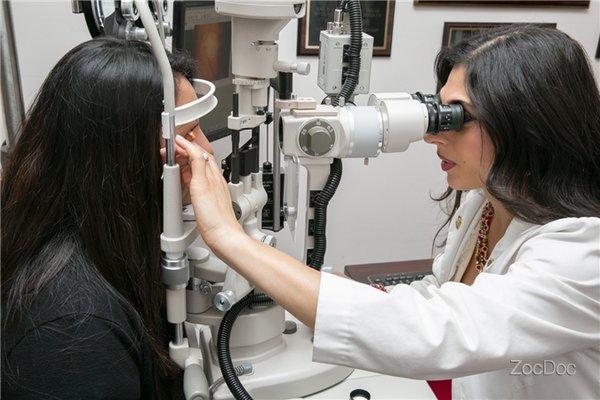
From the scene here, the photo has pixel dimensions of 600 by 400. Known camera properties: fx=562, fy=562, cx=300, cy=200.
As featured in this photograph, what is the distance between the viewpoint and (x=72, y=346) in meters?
0.87

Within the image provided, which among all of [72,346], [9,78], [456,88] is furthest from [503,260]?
[9,78]

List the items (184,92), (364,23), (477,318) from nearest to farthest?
(477,318)
(184,92)
(364,23)

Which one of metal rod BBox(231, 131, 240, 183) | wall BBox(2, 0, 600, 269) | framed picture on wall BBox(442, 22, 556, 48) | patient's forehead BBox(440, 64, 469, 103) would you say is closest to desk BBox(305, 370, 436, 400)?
metal rod BBox(231, 131, 240, 183)

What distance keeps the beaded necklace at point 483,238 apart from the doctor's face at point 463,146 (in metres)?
0.27

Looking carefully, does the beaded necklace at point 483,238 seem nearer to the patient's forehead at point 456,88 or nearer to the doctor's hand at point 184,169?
the patient's forehead at point 456,88

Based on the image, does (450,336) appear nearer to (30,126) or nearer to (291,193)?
(291,193)

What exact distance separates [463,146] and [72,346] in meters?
0.76

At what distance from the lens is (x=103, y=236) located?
0.97 m

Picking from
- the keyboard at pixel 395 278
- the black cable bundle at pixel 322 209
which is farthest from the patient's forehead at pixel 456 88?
the keyboard at pixel 395 278

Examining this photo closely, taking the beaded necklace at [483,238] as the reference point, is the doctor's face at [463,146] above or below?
above

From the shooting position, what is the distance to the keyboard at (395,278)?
1.72m

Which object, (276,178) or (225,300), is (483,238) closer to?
(276,178)

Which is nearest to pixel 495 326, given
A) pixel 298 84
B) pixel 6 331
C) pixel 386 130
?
pixel 386 130

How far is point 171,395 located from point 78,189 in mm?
482
